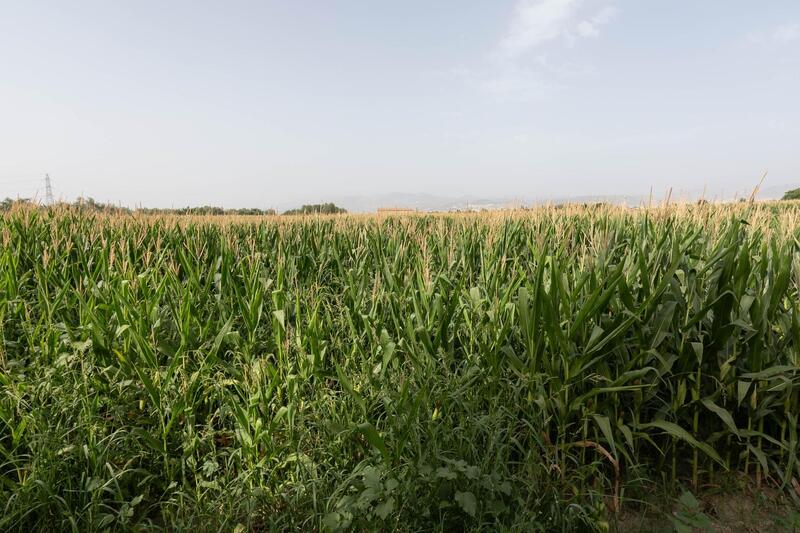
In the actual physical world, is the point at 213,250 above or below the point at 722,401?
above

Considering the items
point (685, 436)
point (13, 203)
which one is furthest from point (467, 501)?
point (13, 203)

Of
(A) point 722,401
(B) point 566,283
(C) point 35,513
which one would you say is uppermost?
(B) point 566,283

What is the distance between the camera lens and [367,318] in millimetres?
2809

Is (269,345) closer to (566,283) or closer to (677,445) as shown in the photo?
(566,283)

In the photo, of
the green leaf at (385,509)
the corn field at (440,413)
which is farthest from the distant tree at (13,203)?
the green leaf at (385,509)

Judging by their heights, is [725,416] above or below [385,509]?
above

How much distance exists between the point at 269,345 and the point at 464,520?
1.80 m

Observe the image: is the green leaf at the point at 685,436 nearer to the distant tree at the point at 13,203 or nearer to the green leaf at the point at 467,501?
the green leaf at the point at 467,501

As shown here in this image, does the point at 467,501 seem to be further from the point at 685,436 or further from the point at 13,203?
the point at 13,203

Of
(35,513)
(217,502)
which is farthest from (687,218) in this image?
(35,513)

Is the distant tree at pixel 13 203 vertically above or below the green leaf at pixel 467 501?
above

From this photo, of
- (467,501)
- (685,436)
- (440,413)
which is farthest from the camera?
(440,413)

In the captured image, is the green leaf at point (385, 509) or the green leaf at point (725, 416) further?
the green leaf at point (725, 416)

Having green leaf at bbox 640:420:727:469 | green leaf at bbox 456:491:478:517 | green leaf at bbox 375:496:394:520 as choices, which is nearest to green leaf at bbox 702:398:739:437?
green leaf at bbox 640:420:727:469
